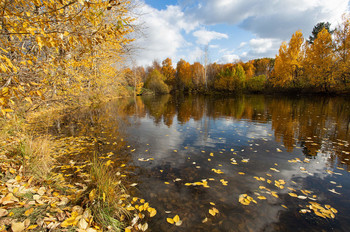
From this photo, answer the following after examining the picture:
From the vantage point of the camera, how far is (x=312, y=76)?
2848 centimetres

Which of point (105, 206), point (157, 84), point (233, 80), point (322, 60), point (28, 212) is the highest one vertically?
point (322, 60)

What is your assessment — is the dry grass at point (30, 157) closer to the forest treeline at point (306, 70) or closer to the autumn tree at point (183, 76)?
the forest treeline at point (306, 70)

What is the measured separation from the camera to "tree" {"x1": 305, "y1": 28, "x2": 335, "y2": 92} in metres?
25.7

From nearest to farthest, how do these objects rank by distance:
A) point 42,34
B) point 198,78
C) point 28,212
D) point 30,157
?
point 28,212
point 42,34
point 30,157
point 198,78

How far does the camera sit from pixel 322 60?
86.3 ft

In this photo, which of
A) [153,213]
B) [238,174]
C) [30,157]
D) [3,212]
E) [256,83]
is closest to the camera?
[3,212]

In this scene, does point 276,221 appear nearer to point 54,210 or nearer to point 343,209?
point 343,209

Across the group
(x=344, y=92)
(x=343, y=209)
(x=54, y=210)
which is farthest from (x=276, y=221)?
(x=344, y=92)

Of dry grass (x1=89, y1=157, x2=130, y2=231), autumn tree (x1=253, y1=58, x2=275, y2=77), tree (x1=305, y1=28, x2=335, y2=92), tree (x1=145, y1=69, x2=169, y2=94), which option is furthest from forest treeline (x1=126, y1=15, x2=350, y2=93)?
dry grass (x1=89, y1=157, x2=130, y2=231)

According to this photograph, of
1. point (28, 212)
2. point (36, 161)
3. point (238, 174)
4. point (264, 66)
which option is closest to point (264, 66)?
point (264, 66)

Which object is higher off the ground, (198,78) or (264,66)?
(264,66)

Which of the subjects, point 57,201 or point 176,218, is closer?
point 57,201

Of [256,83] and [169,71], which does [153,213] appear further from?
[169,71]

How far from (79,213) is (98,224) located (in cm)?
37
